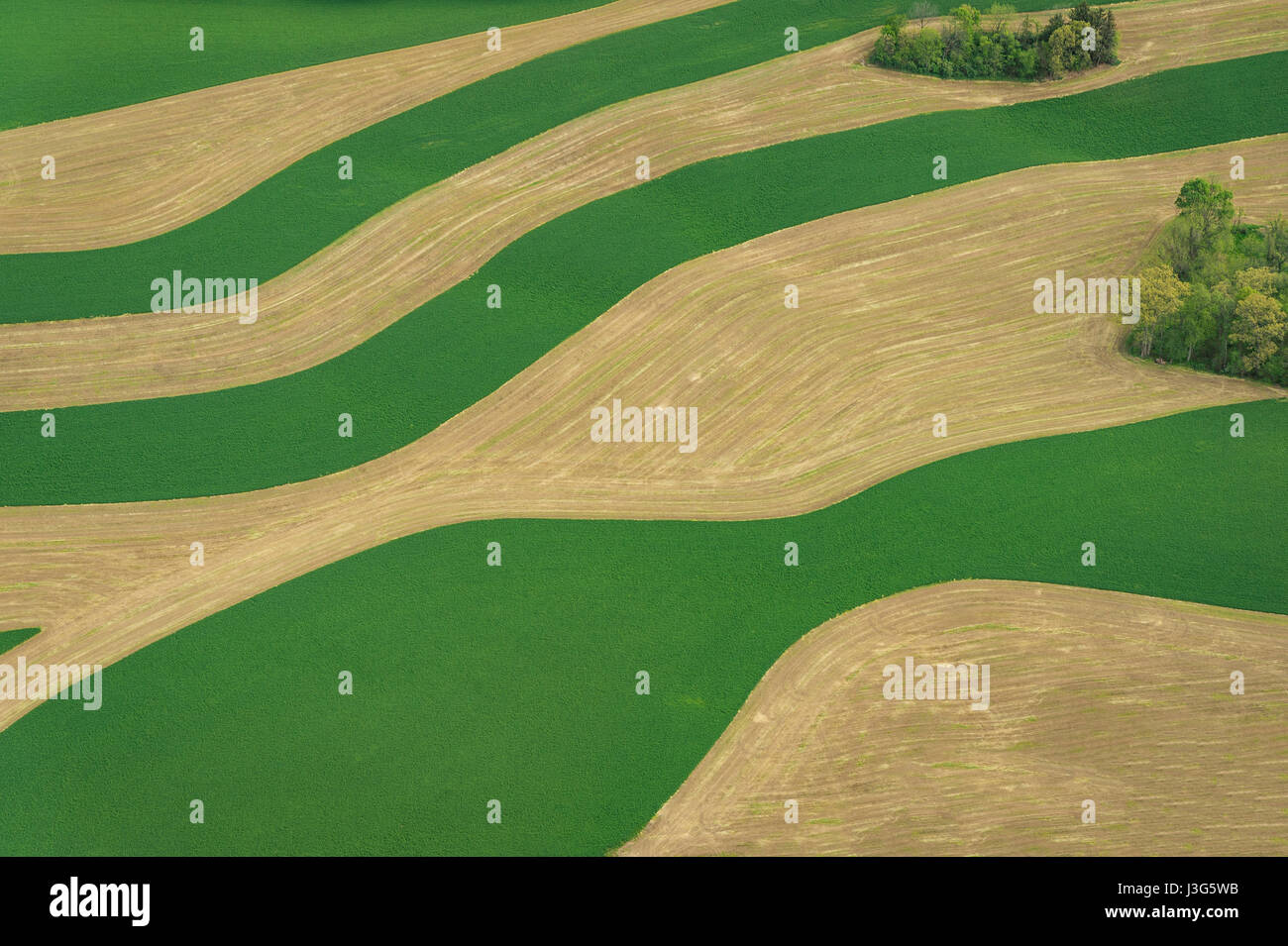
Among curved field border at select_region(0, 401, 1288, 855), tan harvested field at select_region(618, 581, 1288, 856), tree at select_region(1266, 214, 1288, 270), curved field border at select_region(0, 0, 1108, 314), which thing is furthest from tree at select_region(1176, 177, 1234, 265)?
curved field border at select_region(0, 0, 1108, 314)

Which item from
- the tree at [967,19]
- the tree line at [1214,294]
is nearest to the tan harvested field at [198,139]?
the tree at [967,19]

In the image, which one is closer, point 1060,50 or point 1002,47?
point 1060,50

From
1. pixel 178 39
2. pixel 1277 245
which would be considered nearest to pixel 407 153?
pixel 178 39

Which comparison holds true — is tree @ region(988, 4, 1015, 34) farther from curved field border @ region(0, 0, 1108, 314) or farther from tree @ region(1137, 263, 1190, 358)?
tree @ region(1137, 263, 1190, 358)

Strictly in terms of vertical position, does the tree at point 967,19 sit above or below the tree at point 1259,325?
→ above

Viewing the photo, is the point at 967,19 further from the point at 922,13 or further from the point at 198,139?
the point at 198,139

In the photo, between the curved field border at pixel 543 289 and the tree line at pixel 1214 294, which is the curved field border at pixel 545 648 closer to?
the tree line at pixel 1214 294
